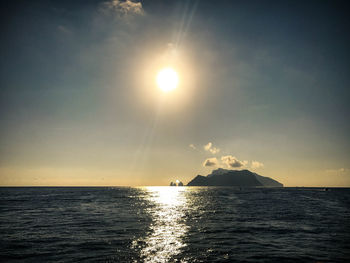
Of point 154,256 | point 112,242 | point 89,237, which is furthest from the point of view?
point 89,237

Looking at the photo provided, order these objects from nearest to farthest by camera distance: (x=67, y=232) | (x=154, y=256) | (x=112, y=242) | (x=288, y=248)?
(x=154, y=256)
(x=288, y=248)
(x=112, y=242)
(x=67, y=232)

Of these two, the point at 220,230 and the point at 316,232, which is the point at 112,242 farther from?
the point at 316,232

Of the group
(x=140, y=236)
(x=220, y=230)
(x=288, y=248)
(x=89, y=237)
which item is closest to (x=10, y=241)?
(x=89, y=237)

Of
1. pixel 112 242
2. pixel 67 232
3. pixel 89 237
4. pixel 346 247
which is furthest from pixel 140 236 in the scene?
pixel 346 247

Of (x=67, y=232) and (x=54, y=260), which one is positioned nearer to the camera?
(x=54, y=260)

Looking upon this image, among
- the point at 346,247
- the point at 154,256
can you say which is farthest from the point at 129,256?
the point at 346,247

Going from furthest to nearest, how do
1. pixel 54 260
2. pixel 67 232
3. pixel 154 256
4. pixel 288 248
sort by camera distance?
pixel 67 232
pixel 288 248
pixel 154 256
pixel 54 260

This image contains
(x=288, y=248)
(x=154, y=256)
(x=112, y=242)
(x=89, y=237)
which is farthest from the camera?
(x=89, y=237)

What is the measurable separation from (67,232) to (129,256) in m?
13.8

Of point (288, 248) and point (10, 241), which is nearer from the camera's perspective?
point (288, 248)

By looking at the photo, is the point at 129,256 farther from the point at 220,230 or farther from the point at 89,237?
the point at 220,230

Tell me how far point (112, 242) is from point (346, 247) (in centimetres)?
2389

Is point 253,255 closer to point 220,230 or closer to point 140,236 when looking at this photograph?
→ point 220,230

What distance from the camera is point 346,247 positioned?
67.1ft
